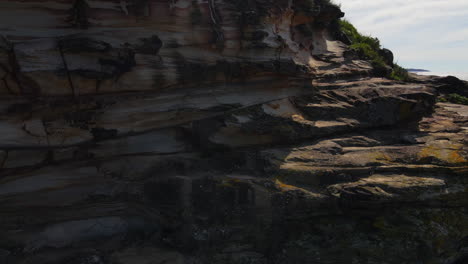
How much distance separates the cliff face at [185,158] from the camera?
7234 mm

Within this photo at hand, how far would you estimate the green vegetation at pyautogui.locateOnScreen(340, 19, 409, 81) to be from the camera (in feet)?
39.9

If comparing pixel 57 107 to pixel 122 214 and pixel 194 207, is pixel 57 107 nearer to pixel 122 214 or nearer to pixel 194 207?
pixel 122 214

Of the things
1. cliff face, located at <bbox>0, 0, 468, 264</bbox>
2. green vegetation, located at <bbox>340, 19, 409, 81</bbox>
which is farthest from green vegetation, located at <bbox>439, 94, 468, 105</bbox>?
cliff face, located at <bbox>0, 0, 468, 264</bbox>

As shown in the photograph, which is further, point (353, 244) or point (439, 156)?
point (439, 156)

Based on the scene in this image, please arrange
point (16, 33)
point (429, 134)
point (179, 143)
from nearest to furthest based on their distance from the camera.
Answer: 1. point (16, 33)
2. point (179, 143)
3. point (429, 134)

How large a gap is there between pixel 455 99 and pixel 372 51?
3.35 metres

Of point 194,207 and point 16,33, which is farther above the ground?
point 16,33

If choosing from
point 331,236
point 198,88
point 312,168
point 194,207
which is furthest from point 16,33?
point 331,236

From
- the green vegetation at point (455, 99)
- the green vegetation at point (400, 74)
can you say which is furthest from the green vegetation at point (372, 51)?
the green vegetation at point (455, 99)

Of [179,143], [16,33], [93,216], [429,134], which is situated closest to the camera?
[16,33]

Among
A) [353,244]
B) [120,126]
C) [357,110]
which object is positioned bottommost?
[353,244]

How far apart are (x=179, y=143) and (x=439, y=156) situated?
21.3 ft

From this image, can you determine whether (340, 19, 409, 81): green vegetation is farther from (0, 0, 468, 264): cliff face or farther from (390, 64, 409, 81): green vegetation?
(0, 0, 468, 264): cliff face

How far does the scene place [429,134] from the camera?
9.52 metres
